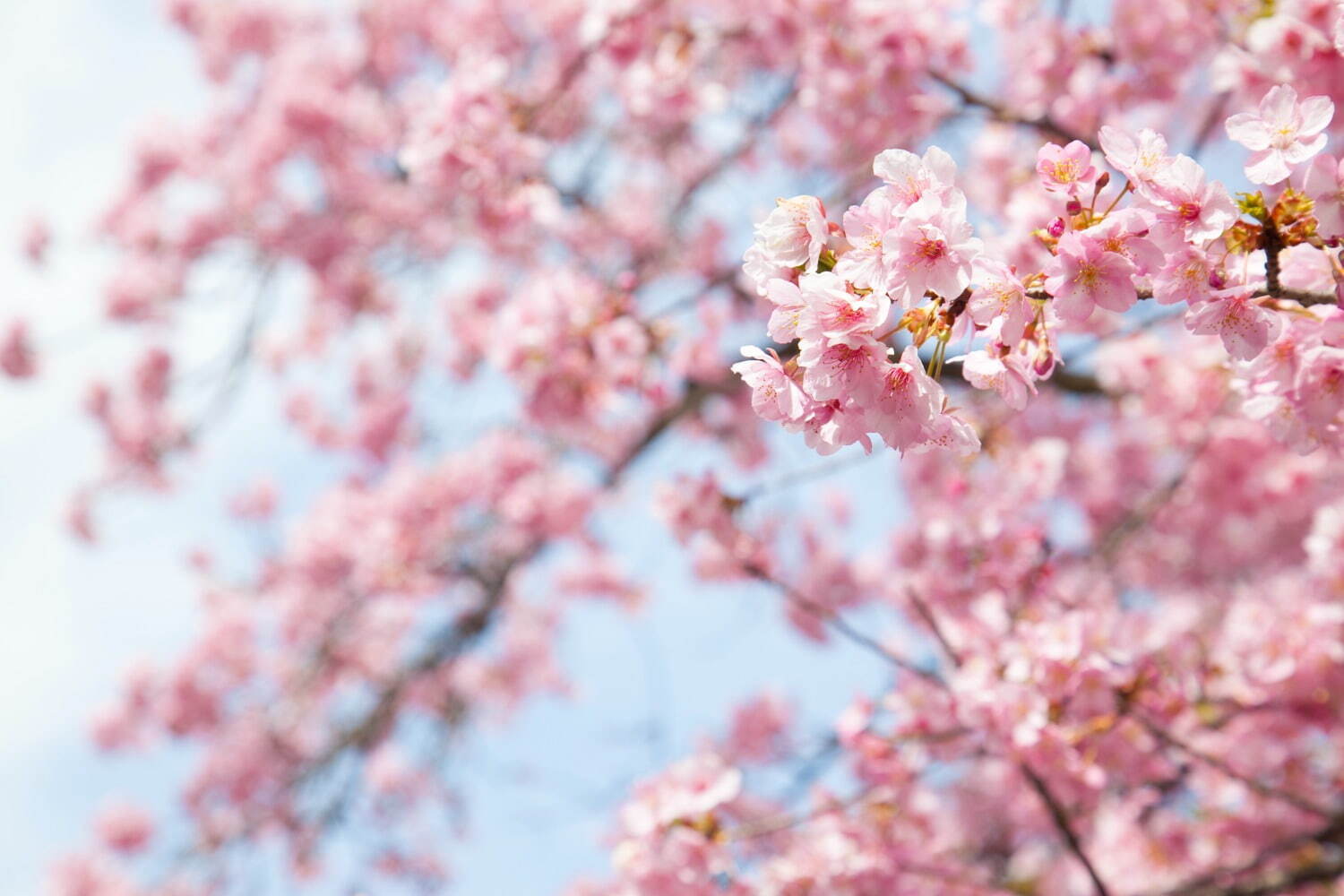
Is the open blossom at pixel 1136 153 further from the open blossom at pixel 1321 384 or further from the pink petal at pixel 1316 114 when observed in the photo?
the open blossom at pixel 1321 384

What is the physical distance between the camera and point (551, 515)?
5121 millimetres

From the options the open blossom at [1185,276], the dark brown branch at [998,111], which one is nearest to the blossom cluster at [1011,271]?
the open blossom at [1185,276]

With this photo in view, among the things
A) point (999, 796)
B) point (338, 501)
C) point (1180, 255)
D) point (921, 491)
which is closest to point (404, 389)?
point (338, 501)

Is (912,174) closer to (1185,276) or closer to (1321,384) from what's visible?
(1185,276)

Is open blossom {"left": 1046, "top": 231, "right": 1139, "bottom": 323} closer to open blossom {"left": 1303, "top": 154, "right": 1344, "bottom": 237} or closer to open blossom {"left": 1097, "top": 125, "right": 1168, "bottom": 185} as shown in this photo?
open blossom {"left": 1097, "top": 125, "right": 1168, "bottom": 185}

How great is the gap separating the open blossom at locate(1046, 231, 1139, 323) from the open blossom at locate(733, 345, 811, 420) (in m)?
0.33

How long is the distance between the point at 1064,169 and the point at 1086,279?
15cm

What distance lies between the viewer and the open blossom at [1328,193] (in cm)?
117

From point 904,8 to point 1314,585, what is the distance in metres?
2.14

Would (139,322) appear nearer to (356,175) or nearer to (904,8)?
(356,175)

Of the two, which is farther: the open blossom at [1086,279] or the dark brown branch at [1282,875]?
the dark brown branch at [1282,875]

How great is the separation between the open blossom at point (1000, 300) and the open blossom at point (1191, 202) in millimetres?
184

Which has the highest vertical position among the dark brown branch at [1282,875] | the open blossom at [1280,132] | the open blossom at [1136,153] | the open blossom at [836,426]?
the open blossom at [1136,153]

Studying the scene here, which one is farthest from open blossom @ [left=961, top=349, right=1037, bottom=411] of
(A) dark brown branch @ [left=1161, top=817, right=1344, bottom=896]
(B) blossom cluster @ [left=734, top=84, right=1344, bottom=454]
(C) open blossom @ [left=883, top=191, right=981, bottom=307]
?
(A) dark brown branch @ [left=1161, top=817, right=1344, bottom=896]
